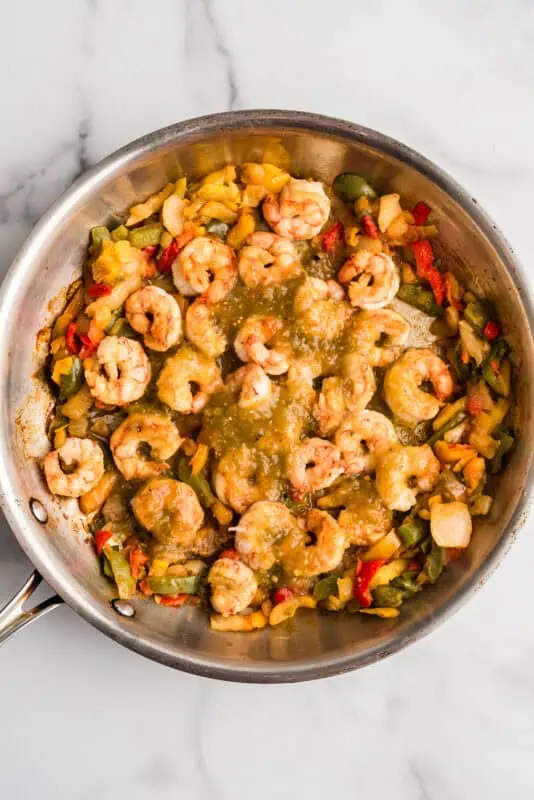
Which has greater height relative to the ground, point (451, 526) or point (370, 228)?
point (370, 228)

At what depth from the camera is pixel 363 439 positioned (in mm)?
3289

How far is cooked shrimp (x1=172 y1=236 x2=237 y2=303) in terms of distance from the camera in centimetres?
328

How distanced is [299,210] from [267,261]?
202mm

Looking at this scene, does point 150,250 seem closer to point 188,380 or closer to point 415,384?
point 188,380

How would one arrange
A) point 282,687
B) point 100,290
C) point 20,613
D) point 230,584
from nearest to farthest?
point 20,613, point 230,584, point 100,290, point 282,687

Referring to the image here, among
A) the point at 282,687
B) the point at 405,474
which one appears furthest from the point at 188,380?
the point at 282,687

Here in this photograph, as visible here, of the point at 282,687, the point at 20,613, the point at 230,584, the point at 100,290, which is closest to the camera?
the point at 20,613

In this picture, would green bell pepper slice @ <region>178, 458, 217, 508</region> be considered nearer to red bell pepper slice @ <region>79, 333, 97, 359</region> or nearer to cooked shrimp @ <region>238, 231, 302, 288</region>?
red bell pepper slice @ <region>79, 333, 97, 359</region>

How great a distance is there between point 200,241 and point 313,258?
412mm

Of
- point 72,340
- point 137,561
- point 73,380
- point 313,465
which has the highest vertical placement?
point 72,340

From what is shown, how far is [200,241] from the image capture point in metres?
3.29

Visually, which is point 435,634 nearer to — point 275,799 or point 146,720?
point 275,799

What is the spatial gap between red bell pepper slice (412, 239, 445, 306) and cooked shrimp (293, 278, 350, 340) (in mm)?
298

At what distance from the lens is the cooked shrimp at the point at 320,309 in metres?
3.28
